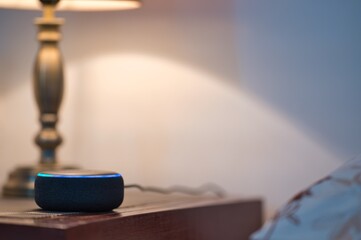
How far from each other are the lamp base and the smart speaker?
0.42 metres

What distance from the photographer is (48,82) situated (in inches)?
58.8

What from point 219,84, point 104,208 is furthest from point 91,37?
point 104,208

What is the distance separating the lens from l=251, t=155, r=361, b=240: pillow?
861mm

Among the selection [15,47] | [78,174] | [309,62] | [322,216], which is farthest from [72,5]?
[322,216]

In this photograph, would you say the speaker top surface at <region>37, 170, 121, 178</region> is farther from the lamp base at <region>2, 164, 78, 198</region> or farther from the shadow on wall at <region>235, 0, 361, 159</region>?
the shadow on wall at <region>235, 0, 361, 159</region>

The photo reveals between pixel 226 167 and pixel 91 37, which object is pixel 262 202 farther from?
pixel 91 37

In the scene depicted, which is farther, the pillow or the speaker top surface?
the speaker top surface

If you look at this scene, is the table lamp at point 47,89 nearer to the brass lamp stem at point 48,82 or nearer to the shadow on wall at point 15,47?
the brass lamp stem at point 48,82

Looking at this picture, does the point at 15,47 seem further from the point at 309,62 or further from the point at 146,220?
the point at 146,220

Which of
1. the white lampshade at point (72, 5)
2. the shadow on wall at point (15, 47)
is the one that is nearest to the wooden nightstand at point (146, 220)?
the white lampshade at point (72, 5)

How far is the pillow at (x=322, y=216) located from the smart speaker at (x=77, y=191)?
0.24 metres

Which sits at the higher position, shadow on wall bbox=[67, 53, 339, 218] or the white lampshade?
the white lampshade

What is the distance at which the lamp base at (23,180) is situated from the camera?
146 cm

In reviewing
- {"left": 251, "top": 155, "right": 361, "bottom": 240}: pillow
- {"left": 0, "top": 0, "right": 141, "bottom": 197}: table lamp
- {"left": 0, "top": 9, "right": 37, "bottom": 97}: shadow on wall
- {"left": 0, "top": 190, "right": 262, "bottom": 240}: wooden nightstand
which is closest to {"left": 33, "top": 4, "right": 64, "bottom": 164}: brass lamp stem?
{"left": 0, "top": 0, "right": 141, "bottom": 197}: table lamp
